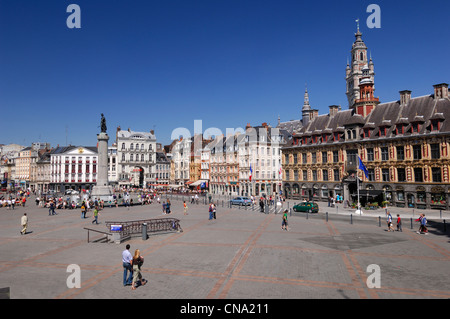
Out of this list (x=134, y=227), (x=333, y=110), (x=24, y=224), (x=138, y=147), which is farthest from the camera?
(x=138, y=147)

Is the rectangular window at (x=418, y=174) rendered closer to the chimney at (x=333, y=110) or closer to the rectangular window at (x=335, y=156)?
the rectangular window at (x=335, y=156)

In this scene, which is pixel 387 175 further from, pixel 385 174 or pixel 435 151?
pixel 435 151

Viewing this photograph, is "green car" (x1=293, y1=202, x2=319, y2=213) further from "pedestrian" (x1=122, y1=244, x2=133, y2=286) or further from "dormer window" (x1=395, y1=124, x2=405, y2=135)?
"pedestrian" (x1=122, y1=244, x2=133, y2=286)

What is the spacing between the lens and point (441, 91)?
1580 inches

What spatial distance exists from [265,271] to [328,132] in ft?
136

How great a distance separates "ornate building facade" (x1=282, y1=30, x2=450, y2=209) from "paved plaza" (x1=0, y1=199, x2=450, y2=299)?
16970 millimetres

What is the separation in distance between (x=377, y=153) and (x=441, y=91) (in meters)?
10.9

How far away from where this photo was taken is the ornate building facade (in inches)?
1515

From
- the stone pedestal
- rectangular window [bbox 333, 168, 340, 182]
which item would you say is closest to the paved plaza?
the stone pedestal

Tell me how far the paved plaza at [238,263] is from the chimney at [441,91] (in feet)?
76.7

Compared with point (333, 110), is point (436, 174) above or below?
below

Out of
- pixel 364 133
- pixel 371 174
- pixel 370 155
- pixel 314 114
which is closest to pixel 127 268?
pixel 371 174

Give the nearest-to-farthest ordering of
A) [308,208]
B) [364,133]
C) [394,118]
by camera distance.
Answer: [308,208]
[394,118]
[364,133]
